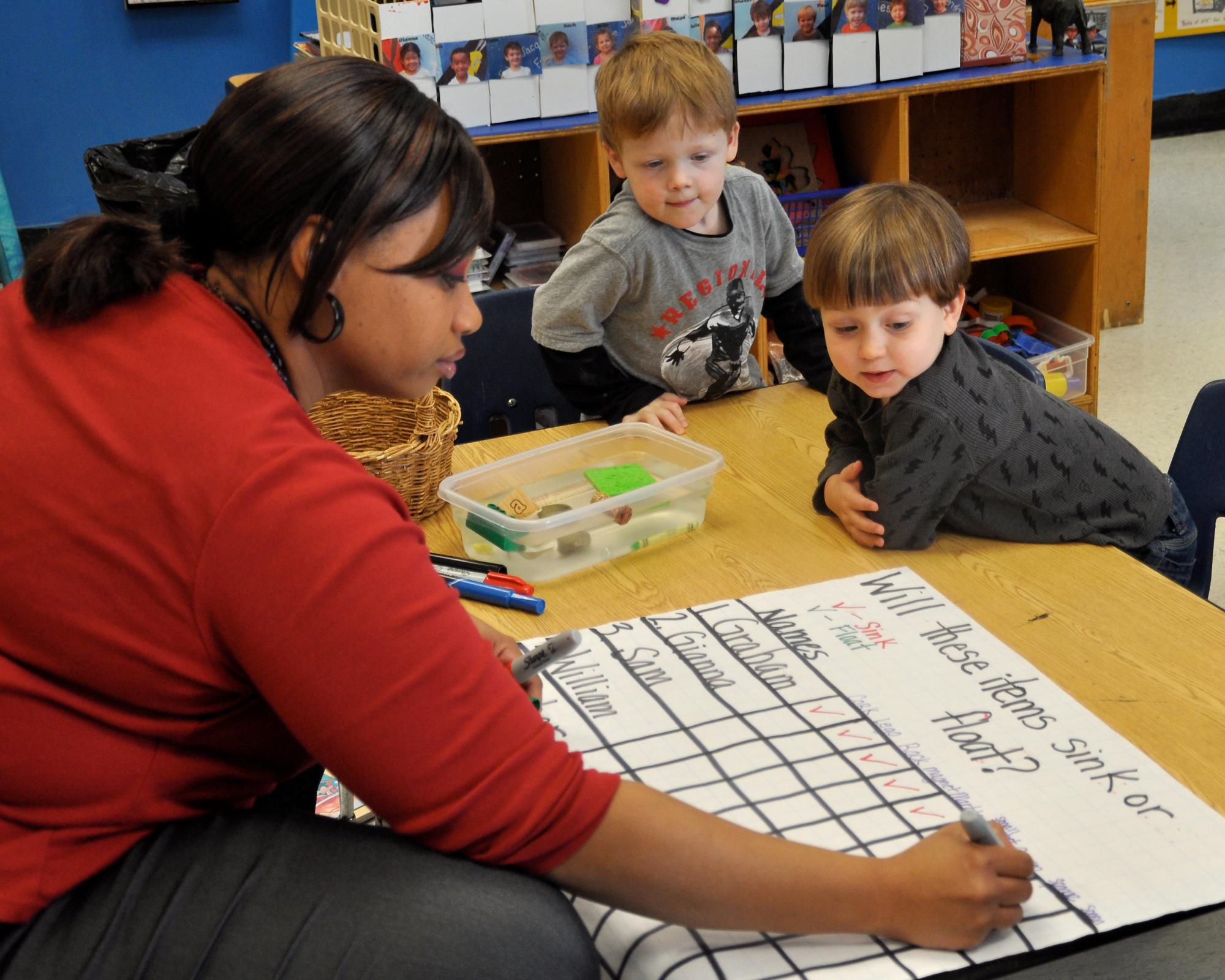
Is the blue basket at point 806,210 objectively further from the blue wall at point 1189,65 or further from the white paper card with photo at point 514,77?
the blue wall at point 1189,65

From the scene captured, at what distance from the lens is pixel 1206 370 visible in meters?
3.43

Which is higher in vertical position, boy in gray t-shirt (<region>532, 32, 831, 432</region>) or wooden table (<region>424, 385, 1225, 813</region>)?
boy in gray t-shirt (<region>532, 32, 831, 432</region>)

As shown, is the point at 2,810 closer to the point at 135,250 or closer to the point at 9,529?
the point at 9,529

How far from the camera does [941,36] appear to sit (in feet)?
9.23

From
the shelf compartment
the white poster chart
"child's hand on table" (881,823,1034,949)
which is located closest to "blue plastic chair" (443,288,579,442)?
the white poster chart

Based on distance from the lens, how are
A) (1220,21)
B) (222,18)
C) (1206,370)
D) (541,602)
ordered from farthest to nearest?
1. (1220,21)
2. (222,18)
3. (1206,370)
4. (541,602)

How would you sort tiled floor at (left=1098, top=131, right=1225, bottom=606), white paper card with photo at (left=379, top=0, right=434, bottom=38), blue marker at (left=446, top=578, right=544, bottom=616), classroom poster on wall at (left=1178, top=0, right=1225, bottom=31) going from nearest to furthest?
blue marker at (left=446, top=578, right=544, bottom=616)
white paper card with photo at (left=379, top=0, right=434, bottom=38)
tiled floor at (left=1098, top=131, right=1225, bottom=606)
classroom poster on wall at (left=1178, top=0, right=1225, bottom=31)

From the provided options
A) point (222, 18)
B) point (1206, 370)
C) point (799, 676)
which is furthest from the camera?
point (222, 18)

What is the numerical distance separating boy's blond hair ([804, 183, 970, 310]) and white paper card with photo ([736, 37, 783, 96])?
5.01ft

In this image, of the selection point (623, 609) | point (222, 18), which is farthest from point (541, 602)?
point (222, 18)

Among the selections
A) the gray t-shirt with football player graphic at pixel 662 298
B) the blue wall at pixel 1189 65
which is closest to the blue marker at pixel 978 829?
the gray t-shirt with football player graphic at pixel 662 298

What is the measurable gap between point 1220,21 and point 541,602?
5.71 m

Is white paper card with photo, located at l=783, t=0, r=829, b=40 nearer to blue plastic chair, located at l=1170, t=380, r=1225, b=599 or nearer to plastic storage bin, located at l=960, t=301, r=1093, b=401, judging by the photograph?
plastic storage bin, located at l=960, t=301, r=1093, b=401

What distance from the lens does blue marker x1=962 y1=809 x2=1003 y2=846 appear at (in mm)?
775
